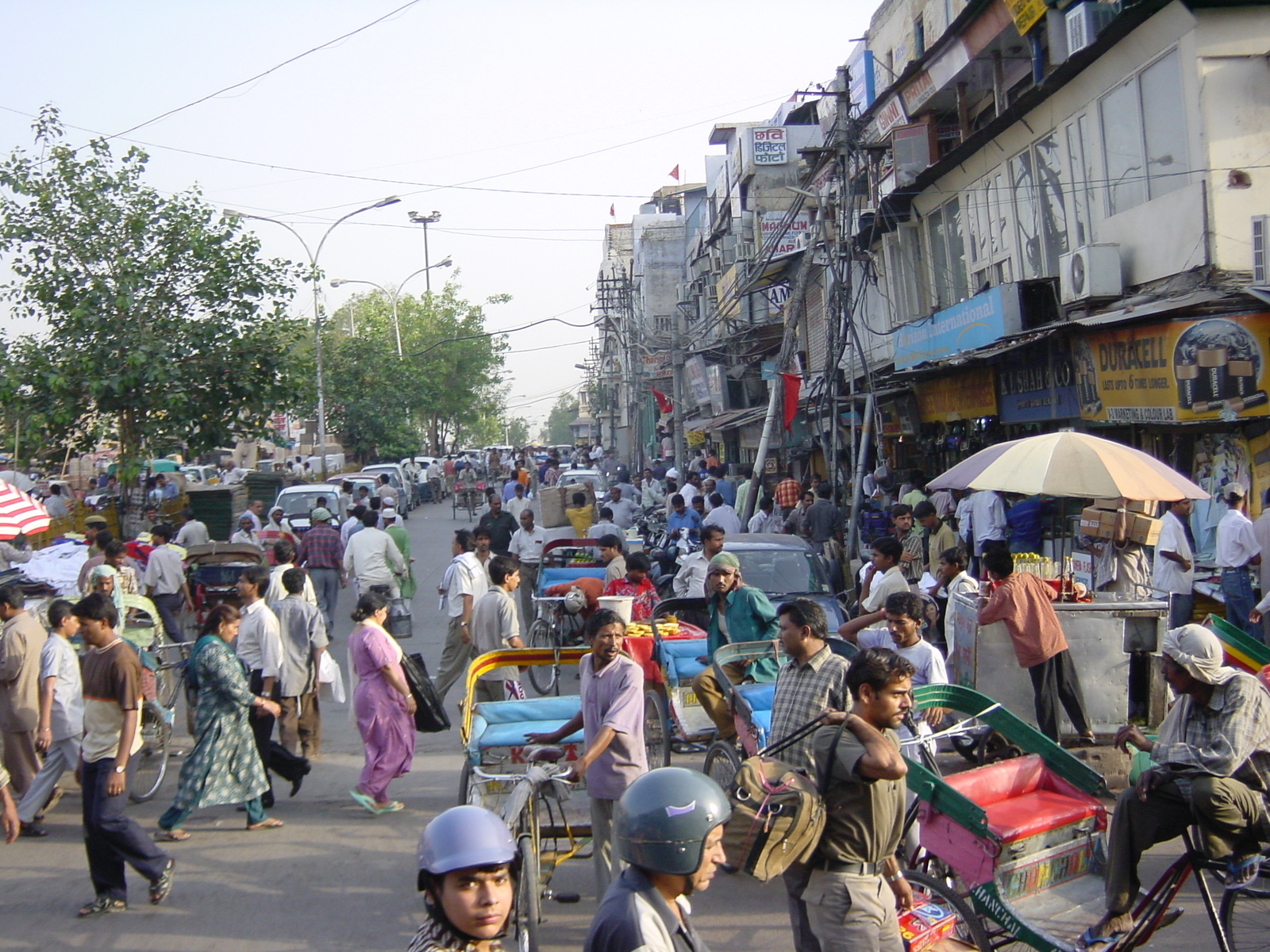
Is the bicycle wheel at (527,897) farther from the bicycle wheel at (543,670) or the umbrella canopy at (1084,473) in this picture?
the bicycle wheel at (543,670)

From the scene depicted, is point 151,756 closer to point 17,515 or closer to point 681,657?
point 17,515

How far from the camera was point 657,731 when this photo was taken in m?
8.15

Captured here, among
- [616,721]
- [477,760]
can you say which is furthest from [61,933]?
[616,721]

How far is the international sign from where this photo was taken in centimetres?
3628

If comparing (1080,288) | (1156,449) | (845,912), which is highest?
(1080,288)

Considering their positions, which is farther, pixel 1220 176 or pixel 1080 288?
pixel 1080 288

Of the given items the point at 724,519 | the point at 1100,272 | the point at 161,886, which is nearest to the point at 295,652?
the point at 161,886

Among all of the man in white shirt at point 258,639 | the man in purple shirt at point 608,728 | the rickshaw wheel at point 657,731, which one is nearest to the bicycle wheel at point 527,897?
the man in purple shirt at point 608,728

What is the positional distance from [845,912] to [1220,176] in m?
10.5

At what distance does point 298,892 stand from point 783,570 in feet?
20.4

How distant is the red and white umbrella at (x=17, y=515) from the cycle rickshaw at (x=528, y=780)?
16.8 feet

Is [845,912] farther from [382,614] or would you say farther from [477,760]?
[382,614]

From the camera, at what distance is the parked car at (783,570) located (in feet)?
36.4

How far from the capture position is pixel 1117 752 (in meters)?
7.63
